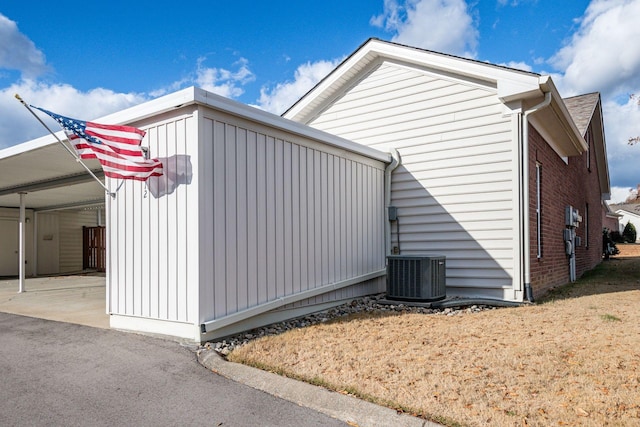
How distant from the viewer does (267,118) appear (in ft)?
17.8

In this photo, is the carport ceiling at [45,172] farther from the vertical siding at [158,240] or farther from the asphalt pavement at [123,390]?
the asphalt pavement at [123,390]

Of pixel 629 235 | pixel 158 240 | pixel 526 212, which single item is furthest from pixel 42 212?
pixel 629 235

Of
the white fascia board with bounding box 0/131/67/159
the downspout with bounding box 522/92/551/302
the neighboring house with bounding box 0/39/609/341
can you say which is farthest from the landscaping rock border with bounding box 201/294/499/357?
the white fascia board with bounding box 0/131/67/159

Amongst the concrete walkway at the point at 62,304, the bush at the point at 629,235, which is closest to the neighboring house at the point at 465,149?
the concrete walkway at the point at 62,304

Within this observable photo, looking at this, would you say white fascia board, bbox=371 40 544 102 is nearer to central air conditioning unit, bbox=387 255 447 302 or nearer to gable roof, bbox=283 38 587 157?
gable roof, bbox=283 38 587 157

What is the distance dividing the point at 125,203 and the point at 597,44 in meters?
13.6

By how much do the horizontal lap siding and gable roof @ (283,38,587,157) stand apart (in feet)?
0.65

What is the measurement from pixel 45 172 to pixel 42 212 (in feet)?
29.5

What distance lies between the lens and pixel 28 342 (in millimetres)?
4914

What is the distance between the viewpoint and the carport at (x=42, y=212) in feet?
23.5

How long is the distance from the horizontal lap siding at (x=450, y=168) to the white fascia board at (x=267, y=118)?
4.19 feet

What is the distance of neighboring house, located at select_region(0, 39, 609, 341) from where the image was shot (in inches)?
191

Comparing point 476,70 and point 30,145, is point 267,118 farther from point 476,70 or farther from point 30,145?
point 476,70

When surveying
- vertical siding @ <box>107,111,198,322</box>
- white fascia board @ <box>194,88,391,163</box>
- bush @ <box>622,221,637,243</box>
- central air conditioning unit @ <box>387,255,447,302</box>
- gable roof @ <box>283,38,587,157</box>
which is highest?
gable roof @ <box>283,38,587,157</box>
